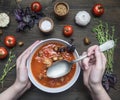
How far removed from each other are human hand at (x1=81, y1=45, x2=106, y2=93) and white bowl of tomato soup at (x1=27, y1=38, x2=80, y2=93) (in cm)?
4

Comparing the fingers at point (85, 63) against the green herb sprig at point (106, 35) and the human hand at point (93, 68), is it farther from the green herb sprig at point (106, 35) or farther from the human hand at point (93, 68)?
the green herb sprig at point (106, 35)

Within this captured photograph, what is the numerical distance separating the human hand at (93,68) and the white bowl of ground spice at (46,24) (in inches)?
8.4

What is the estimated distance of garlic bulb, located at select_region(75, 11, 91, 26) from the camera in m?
1.53

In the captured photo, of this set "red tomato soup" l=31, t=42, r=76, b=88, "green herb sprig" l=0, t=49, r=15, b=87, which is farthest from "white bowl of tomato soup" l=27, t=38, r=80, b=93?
"green herb sprig" l=0, t=49, r=15, b=87

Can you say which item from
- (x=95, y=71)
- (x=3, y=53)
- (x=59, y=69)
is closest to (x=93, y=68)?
(x=95, y=71)

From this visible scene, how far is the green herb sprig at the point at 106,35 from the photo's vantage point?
1545 millimetres

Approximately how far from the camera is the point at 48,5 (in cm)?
156

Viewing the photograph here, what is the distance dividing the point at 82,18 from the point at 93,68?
0.80ft

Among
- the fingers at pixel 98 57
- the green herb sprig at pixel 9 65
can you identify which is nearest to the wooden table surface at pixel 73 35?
the green herb sprig at pixel 9 65

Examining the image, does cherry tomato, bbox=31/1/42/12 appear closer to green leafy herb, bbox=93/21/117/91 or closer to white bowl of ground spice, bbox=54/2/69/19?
white bowl of ground spice, bbox=54/2/69/19

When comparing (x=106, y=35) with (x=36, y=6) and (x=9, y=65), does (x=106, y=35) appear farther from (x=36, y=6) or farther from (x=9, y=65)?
(x=9, y=65)

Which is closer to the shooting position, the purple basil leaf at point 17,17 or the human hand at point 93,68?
the human hand at point 93,68

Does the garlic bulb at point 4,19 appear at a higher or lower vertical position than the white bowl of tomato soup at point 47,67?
higher

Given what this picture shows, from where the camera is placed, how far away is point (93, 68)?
141 cm
